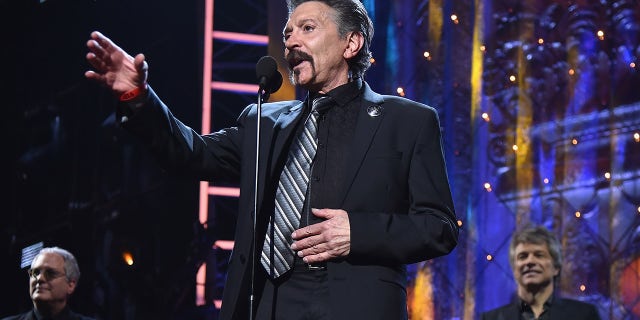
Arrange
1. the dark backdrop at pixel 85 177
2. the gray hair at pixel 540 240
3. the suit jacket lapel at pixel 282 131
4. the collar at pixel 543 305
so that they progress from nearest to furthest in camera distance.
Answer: the suit jacket lapel at pixel 282 131
the collar at pixel 543 305
the gray hair at pixel 540 240
the dark backdrop at pixel 85 177

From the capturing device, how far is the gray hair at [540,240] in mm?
4543

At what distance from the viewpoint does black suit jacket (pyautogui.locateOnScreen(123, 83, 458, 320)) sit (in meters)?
2.06

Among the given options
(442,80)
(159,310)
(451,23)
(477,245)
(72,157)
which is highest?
(451,23)

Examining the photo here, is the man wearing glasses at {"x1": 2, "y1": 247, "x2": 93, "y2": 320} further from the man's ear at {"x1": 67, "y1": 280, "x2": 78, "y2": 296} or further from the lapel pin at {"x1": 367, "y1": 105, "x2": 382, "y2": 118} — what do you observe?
the lapel pin at {"x1": 367, "y1": 105, "x2": 382, "y2": 118}

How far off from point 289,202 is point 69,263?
3.19 meters

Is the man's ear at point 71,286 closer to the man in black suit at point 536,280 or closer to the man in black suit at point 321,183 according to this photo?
the man in black suit at point 536,280

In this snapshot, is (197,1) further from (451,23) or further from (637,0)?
(637,0)

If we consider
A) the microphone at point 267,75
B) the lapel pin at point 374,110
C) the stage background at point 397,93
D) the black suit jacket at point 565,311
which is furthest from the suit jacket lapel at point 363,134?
the stage background at point 397,93

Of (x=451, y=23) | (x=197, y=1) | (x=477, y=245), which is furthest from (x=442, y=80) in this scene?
(x=197, y=1)

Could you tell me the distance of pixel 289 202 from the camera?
2195mm

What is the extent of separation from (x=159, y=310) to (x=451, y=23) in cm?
254

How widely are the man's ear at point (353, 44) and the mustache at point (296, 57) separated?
0.13m

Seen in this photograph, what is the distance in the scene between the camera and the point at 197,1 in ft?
18.4

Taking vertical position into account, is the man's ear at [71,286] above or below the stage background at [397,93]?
below
